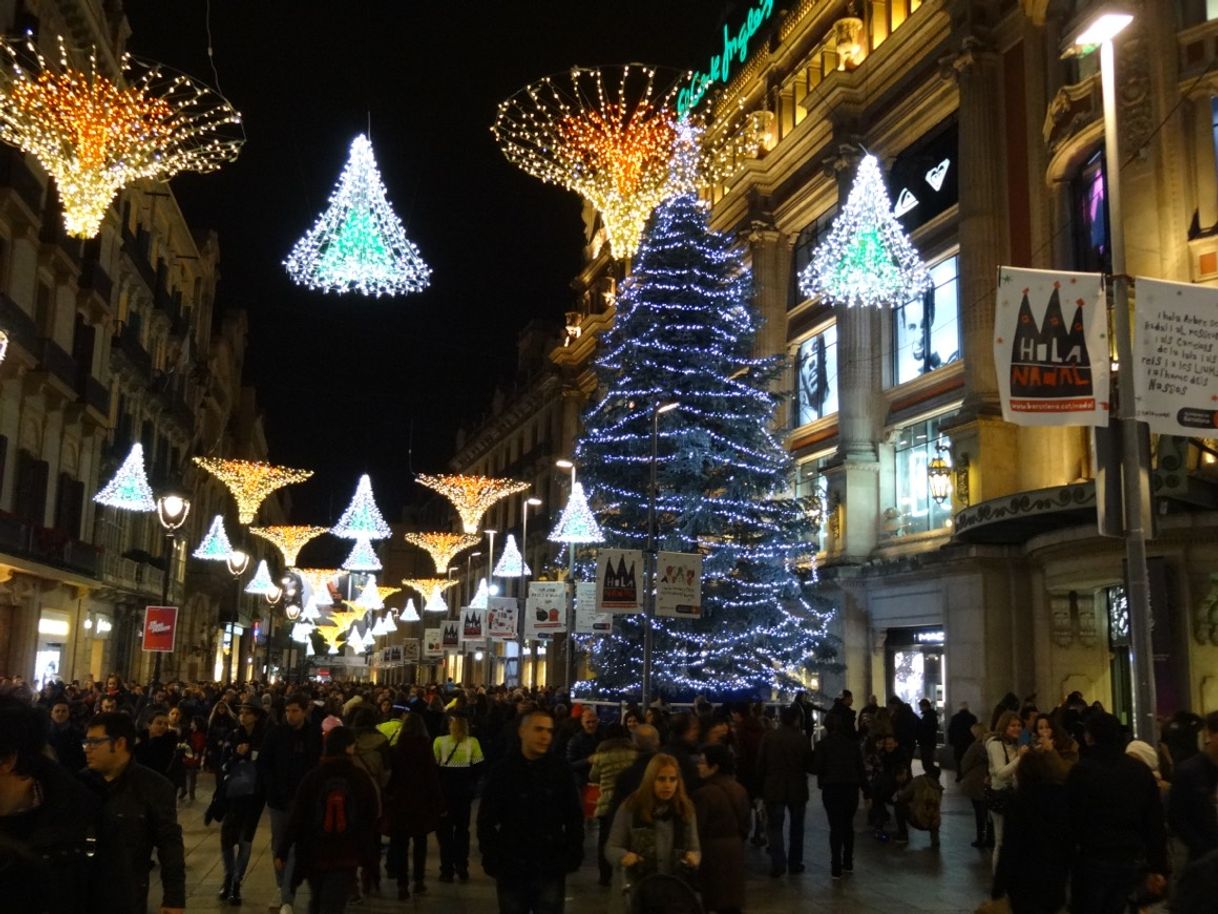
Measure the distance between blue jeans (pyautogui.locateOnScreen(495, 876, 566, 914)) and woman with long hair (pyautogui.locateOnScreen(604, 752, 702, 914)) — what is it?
0.35 metres

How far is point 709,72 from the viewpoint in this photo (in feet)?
153

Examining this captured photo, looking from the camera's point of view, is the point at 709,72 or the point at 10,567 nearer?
the point at 10,567

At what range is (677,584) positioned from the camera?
72.7ft

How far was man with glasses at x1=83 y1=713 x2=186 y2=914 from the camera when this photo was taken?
5359mm

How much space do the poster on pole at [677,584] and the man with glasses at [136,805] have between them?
659 inches

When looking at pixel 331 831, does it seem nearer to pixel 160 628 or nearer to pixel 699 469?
pixel 160 628

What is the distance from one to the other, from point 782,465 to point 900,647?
737 centimetres

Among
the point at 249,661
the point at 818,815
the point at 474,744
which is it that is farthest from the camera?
the point at 249,661

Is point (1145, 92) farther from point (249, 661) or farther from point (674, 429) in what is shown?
point (249, 661)

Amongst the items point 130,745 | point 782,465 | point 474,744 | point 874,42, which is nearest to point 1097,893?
point 130,745

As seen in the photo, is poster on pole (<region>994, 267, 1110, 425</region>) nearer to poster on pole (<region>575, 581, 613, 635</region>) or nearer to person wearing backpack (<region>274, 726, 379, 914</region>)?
person wearing backpack (<region>274, 726, 379, 914</region>)

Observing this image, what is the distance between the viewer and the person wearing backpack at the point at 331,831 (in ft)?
24.7

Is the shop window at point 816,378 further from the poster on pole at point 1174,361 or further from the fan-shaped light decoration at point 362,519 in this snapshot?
the poster on pole at point 1174,361

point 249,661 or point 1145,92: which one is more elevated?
point 1145,92
